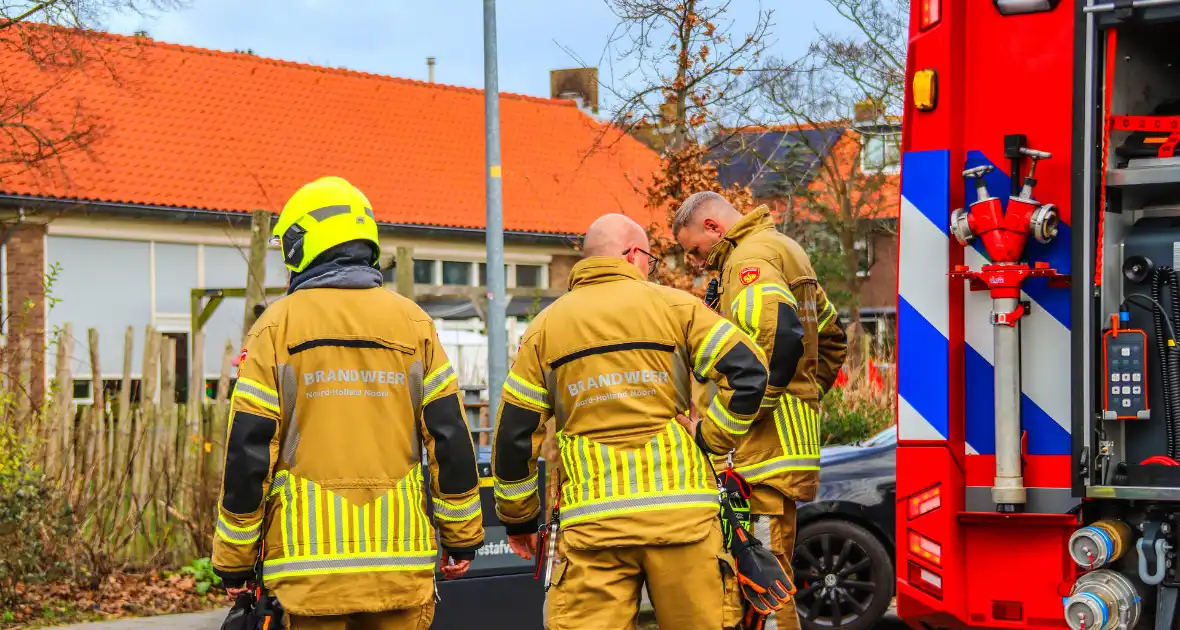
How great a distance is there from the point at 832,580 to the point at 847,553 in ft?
0.58

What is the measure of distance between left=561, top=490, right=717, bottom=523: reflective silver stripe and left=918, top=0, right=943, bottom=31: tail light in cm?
177

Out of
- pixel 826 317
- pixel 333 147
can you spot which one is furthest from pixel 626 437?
pixel 333 147

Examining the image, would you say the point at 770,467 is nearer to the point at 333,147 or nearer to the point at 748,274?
the point at 748,274

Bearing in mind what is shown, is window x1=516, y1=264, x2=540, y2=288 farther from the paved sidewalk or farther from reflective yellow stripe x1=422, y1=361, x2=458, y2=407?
reflective yellow stripe x1=422, y1=361, x2=458, y2=407

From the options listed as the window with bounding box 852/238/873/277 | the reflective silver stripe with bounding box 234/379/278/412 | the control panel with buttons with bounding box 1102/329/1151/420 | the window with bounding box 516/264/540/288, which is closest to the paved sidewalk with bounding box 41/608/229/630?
the reflective silver stripe with bounding box 234/379/278/412

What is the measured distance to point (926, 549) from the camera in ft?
16.0

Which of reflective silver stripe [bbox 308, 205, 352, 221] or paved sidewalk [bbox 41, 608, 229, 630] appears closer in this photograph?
reflective silver stripe [bbox 308, 205, 352, 221]

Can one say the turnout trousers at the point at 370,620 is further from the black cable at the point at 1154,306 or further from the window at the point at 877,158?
the window at the point at 877,158

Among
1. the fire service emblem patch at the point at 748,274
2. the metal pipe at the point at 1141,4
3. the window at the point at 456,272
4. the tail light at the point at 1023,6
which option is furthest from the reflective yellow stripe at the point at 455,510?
the window at the point at 456,272

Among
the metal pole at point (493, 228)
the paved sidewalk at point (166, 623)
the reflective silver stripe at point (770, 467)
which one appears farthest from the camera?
the metal pole at point (493, 228)

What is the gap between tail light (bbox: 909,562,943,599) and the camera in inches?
191

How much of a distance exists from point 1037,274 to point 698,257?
231 centimetres

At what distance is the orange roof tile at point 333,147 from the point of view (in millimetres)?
25031

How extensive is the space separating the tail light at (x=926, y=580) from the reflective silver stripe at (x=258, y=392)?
2.21 m
